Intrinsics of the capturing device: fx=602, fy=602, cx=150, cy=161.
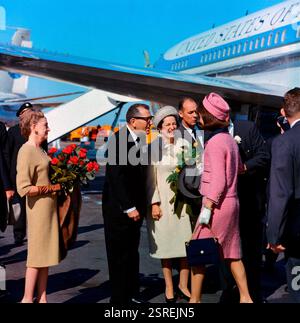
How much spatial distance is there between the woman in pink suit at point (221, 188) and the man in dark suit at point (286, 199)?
100 cm

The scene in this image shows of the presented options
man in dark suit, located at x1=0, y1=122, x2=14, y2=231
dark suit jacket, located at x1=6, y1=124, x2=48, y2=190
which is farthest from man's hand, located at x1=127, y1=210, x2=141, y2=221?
dark suit jacket, located at x1=6, y1=124, x2=48, y2=190

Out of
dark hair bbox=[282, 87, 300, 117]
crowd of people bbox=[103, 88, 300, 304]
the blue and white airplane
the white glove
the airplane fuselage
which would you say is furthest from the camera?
the airplane fuselage

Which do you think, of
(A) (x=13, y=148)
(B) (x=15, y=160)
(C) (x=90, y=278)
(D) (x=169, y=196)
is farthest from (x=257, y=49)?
(D) (x=169, y=196)

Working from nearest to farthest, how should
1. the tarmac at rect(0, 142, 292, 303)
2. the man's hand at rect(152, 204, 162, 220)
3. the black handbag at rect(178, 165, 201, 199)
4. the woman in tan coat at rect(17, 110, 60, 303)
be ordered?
the woman in tan coat at rect(17, 110, 60, 303), the black handbag at rect(178, 165, 201, 199), the man's hand at rect(152, 204, 162, 220), the tarmac at rect(0, 142, 292, 303)

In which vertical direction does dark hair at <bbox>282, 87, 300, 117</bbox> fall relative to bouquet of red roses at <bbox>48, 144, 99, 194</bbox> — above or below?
above

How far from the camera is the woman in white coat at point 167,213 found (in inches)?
235

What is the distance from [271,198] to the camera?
13.1ft

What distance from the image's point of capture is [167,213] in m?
6.00

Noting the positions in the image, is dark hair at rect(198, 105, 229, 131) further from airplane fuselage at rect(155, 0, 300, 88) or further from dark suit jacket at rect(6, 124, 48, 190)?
airplane fuselage at rect(155, 0, 300, 88)

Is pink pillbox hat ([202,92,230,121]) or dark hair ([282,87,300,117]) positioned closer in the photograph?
dark hair ([282,87,300,117])

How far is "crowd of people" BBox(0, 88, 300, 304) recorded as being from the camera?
5.16 m

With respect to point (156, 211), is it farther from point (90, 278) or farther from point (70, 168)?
point (90, 278)

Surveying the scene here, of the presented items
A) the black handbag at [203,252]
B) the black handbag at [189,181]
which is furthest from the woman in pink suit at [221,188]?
the black handbag at [189,181]

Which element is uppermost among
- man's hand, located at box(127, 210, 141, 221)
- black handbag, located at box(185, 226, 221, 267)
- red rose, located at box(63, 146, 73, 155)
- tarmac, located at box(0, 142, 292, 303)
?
red rose, located at box(63, 146, 73, 155)
